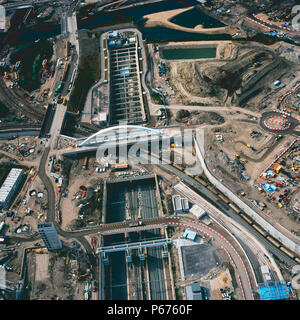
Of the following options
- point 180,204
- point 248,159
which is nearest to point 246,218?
point 180,204

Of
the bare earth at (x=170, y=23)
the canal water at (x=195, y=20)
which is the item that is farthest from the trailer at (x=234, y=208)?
the canal water at (x=195, y=20)

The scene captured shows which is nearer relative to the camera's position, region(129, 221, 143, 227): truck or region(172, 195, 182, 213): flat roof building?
region(129, 221, 143, 227): truck

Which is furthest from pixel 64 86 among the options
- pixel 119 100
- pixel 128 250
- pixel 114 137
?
pixel 128 250

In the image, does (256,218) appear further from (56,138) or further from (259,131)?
(56,138)

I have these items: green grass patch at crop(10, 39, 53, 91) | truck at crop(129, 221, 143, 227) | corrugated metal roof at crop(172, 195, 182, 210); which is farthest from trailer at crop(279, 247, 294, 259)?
green grass patch at crop(10, 39, 53, 91)

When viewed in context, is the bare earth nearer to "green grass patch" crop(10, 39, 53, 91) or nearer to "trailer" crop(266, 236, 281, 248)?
"green grass patch" crop(10, 39, 53, 91)
